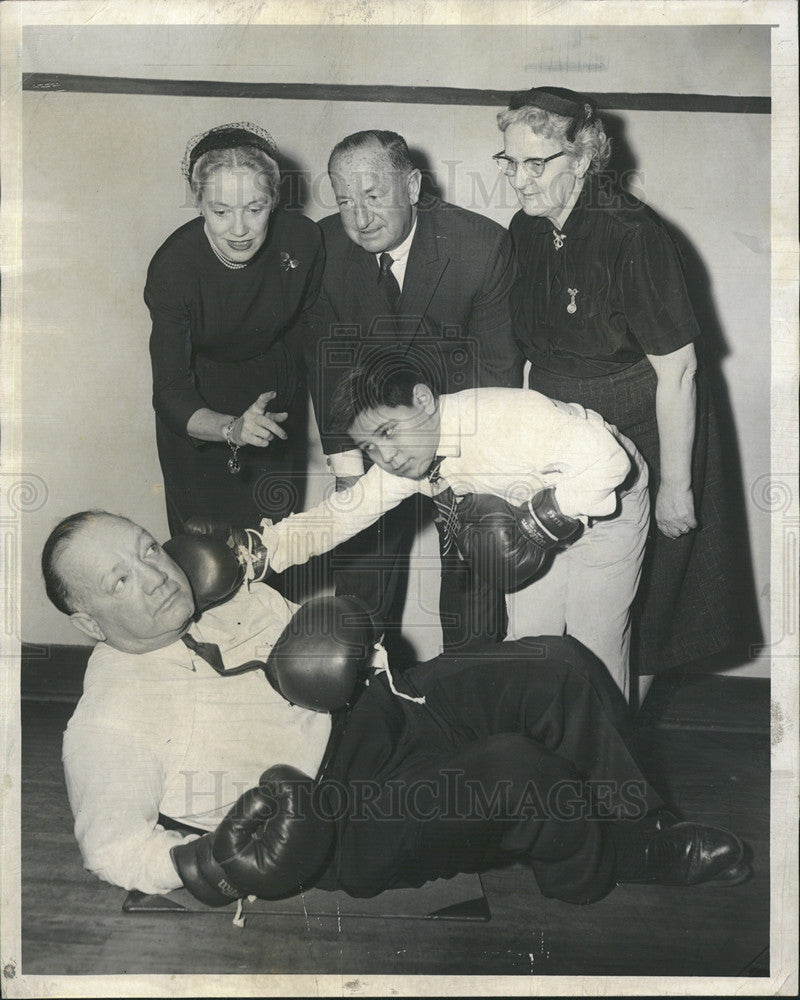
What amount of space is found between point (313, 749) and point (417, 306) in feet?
3.96

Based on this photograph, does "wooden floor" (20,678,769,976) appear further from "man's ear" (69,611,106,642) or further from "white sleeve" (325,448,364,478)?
Result: "white sleeve" (325,448,364,478)

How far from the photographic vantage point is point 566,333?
98.3 inches

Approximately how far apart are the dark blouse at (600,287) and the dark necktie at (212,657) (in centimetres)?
116

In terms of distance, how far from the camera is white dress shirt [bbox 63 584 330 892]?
7.70 ft

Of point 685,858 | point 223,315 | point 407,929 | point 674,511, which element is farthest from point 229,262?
point 685,858

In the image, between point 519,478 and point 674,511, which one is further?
point 674,511

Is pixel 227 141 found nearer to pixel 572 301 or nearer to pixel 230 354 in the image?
pixel 230 354

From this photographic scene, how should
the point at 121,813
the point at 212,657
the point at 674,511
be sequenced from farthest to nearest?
1. the point at 674,511
2. the point at 212,657
3. the point at 121,813

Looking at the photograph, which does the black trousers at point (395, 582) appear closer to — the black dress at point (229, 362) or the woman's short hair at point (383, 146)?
the black dress at point (229, 362)

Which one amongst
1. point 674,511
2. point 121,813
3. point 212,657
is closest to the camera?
point 121,813

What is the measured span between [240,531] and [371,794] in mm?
778

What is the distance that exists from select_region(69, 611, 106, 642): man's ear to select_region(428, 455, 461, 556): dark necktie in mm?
942

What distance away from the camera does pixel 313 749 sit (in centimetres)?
242

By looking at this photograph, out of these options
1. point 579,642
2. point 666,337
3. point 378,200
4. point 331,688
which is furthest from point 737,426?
point 331,688
